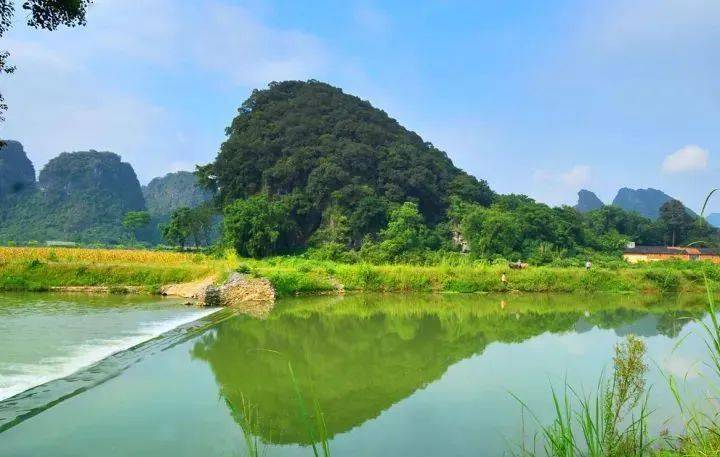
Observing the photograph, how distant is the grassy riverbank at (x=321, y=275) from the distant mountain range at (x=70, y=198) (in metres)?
45.4

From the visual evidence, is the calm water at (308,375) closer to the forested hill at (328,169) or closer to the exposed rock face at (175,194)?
the forested hill at (328,169)

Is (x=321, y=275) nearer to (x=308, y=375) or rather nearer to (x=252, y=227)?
(x=252, y=227)

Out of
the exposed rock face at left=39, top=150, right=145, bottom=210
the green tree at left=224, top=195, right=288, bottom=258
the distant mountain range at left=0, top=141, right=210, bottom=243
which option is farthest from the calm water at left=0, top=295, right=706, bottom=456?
the exposed rock face at left=39, top=150, right=145, bottom=210

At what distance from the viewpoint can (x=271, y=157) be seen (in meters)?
38.5

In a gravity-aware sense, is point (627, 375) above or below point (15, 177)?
below

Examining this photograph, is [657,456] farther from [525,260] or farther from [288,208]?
[288,208]

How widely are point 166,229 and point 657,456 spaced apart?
1573 inches

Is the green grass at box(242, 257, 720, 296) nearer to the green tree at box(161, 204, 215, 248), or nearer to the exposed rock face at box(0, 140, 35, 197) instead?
the green tree at box(161, 204, 215, 248)

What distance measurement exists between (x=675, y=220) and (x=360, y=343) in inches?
2207

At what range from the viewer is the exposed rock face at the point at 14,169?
6888 centimetres

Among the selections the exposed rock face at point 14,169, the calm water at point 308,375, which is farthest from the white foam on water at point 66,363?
the exposed rock face at point 14,169

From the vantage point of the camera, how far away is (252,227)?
30266 mm

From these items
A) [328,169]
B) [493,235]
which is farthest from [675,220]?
[328,169]

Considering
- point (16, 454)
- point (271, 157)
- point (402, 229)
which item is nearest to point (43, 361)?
point (16, 454)
